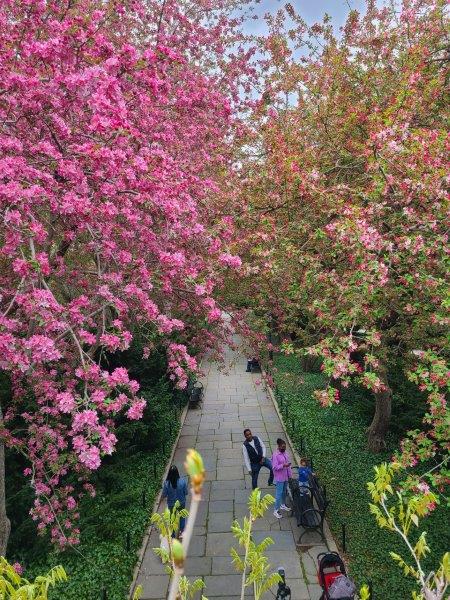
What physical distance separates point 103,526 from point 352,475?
5185mm

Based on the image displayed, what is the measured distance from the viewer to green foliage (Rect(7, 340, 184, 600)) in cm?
645

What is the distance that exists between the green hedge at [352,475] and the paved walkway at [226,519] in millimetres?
641

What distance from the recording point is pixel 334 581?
5.37 m

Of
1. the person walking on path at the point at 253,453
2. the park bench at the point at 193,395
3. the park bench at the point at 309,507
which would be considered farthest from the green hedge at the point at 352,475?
the park bench at the point at 193,395

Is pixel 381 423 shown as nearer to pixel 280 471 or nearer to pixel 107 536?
pixel 280 471

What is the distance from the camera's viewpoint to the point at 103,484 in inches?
343

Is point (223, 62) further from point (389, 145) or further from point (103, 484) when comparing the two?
point (103, 484)

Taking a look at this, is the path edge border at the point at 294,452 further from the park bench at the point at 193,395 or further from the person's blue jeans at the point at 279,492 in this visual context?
the park bench at the point at 193,395

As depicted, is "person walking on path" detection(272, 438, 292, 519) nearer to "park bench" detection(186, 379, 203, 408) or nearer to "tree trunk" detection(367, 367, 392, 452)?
"tree trunk" detection(367, 367, 392, 452)

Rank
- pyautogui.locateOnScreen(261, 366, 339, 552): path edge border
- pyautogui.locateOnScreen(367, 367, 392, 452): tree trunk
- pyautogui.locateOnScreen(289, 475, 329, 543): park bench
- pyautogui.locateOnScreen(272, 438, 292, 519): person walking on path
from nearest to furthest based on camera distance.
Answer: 1. pyautogui.locateOnScreen(261, 366, 339, 552): path edge border
2. pyautogui.locateOnScreen(289, 475, 329, 543): park bench
3. pyautogui.locateOnScreen(272, 438, 292, 519): person walking on path
4. pyautogui.locateOnScreen(367, 367, 392, 452): tree trunk

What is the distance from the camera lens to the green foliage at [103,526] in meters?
6.45

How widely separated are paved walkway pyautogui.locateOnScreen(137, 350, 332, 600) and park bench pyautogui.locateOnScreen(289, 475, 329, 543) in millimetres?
234

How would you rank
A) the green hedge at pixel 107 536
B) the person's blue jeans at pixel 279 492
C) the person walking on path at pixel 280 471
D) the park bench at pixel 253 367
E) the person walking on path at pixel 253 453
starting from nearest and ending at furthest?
1. the green hedge at pixel 107 536
2. the person walking on path at pixel 280 471
3. the person's blue jeans at pixel 279 492
4. the person walking on path at pixel 253 453
5. the park bench at pixel 253 367

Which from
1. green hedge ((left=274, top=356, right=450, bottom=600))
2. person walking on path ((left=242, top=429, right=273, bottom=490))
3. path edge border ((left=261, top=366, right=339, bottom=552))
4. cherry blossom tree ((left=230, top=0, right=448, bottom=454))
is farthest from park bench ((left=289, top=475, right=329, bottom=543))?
cherry blossom tree ((left=230, top=0, right=448, bottom=454))
